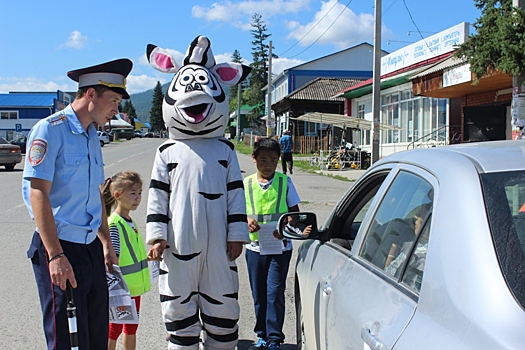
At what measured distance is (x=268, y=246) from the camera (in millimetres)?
4238

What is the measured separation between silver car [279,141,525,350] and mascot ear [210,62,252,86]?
1.42 m

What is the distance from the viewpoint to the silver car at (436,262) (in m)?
1.67

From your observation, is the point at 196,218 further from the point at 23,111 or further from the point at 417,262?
the point at 23,111

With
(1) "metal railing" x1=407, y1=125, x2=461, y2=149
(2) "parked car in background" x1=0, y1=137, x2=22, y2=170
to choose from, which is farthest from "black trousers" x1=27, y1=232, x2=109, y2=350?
(2) "parked car in background" x1=0, y1=137, x2=22, y2=170

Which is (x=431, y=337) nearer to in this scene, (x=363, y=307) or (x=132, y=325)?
(x=363, y=307)

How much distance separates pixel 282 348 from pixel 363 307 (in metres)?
2.36

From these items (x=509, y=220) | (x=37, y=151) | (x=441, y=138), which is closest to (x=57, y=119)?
(x=37, y=151)

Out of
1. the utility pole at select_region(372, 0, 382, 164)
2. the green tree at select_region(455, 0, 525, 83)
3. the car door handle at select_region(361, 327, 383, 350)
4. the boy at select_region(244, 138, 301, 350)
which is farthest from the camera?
the utility pole at select_region(372, 0, 382, 164)

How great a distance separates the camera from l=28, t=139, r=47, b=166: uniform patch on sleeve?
2928 millimetres

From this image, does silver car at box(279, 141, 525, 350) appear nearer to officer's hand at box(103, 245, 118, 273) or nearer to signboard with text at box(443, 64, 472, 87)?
officer's hand at box(103, 245, 118, 273)

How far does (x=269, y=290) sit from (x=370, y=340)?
2.22 m

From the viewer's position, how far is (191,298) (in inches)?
143

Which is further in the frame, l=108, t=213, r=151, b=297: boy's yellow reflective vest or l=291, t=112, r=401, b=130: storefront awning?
l=291, t=112, r=401, b=130: storefront awning

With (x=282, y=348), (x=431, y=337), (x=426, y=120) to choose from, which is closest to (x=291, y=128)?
(x=426, y=120)
